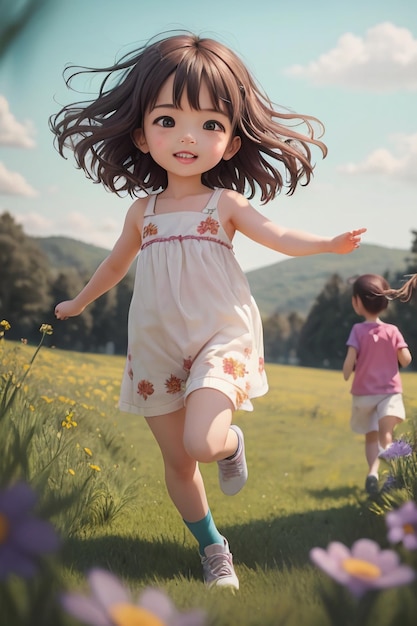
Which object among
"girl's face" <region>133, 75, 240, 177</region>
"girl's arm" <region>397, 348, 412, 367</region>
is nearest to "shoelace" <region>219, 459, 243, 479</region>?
"girl's face" <region>133, 75, 240, 177</region>

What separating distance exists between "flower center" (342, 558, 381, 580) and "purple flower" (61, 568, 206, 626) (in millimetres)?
197

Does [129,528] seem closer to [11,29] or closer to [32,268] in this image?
[11,29]

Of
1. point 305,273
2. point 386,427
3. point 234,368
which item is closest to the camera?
point 234,368

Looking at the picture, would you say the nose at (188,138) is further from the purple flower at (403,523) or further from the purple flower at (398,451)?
the purple flower at (403,523)

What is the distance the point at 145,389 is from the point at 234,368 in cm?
32

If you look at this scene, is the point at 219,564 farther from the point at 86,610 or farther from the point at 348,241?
the point at 86,610

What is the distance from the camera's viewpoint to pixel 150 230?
2625 mm

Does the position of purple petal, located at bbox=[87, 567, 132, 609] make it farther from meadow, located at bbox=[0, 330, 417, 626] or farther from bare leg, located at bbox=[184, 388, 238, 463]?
bare leg, located at bbox=[184, 388, 238, 463]

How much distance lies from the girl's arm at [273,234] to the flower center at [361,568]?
47.3 inches

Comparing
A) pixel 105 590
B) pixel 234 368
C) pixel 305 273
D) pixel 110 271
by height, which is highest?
pixel 305 273

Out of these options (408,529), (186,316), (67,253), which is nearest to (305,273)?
(67,253)

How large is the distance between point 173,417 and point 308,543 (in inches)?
31.3

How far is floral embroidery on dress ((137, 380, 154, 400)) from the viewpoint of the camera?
2516 millimetres

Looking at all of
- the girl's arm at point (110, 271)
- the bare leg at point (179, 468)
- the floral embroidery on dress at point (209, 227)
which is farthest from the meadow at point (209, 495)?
the floral embroidery on dress at point (209, 227)
